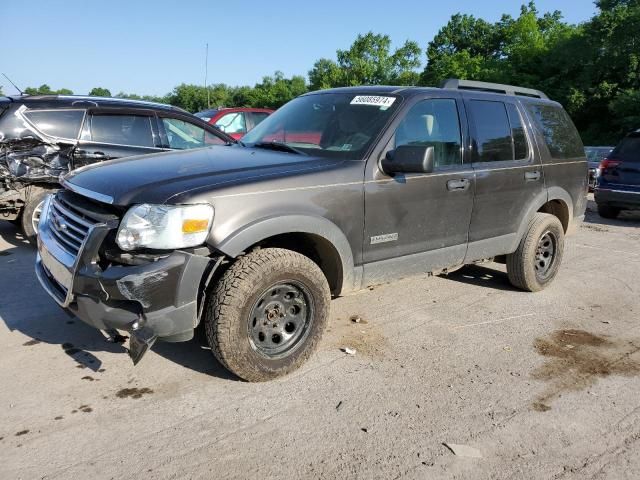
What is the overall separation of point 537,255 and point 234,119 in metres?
8.15

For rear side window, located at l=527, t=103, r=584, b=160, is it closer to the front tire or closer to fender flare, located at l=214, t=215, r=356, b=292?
fender flare, located at l=214, t=215, r=356, b=292

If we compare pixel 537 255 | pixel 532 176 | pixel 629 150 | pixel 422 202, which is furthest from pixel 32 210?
pixel 629 150

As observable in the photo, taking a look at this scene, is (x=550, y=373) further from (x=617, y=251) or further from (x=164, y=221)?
(x=617, y=251)

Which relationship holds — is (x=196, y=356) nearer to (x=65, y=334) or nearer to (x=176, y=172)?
(x=65, y=334)

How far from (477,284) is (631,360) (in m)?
1.87

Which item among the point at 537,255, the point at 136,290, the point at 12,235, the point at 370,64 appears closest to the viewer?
the point at 136,290

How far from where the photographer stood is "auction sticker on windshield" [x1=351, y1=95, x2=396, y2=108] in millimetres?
4070

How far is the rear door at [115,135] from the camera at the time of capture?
658 cm

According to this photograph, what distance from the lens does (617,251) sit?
7.55 meters

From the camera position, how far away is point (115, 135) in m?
6.84

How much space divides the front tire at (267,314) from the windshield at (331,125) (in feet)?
3.20

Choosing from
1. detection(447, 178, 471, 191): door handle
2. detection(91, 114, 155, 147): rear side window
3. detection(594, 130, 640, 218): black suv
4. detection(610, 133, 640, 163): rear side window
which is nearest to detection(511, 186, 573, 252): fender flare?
detection(447, 178, 471, 191): door handle

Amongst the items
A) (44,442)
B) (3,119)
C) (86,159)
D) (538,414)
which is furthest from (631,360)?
(3,119)

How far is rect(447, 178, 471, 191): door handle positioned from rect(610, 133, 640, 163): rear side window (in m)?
7.16
